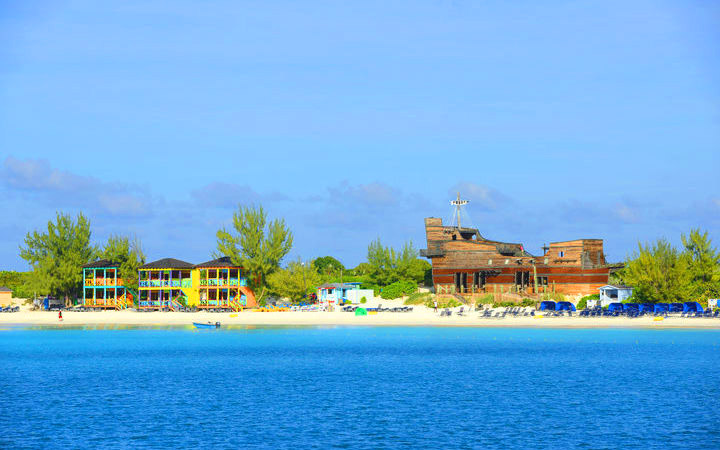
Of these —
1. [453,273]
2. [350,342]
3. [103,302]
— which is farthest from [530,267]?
[103,302]

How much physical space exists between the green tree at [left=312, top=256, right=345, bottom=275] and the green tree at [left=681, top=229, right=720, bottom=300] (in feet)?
181

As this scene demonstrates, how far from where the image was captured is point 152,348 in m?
53.5

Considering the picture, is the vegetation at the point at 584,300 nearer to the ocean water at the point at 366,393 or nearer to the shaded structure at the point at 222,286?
the ocean water at the point at 366,393

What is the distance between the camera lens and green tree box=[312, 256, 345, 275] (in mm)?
118938

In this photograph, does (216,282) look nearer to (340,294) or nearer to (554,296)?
(340,294)

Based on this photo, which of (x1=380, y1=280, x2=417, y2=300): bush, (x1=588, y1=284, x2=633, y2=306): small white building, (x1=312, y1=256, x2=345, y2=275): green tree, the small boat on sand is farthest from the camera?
(x1=312, y1=256, x2=345, y2=275): green tree

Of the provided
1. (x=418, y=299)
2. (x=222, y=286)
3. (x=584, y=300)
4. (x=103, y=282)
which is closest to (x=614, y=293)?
(x=584, y=300)

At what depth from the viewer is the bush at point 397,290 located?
284 ft

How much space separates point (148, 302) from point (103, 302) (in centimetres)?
585

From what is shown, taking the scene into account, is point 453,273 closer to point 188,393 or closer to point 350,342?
point 350,342

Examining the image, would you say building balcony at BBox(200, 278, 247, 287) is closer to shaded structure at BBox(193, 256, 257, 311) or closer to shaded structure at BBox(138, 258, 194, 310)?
shaded structure at BBox(193, 256, 257, 311)

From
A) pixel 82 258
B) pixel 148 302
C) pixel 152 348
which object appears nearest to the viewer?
pixel 152 348

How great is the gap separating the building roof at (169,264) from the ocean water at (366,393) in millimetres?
25667

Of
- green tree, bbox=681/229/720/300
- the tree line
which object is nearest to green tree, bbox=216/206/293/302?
the tree line
